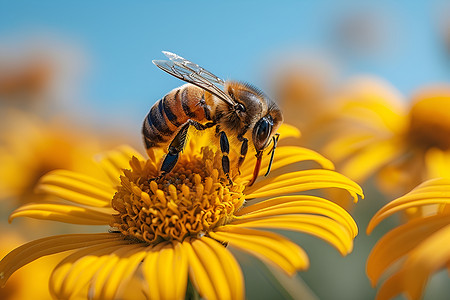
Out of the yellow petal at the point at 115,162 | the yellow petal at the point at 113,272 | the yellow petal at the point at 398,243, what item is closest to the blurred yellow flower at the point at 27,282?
the yellow petal at the point at 115,162

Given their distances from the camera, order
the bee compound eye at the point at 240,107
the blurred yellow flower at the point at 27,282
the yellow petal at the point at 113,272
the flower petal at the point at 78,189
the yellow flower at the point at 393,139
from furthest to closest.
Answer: the yellow flower at the point at 393,139 → the blurred yellow flower at the point at 27,282 → the flower petal at the point at 78,189 → the bee compound eye at the point at 240,107 → the yellow petal at the point at 113,272

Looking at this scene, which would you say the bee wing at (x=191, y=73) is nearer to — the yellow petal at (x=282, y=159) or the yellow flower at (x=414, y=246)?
the yellow petal at (x=282, y=159)

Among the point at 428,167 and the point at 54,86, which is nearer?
the point at 428,167

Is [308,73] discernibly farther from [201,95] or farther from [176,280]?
[176,280]

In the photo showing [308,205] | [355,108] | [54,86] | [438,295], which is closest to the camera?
[308,205]

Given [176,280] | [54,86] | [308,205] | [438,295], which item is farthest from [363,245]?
[54,86]

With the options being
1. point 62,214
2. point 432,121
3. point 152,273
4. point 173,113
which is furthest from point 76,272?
point 432,121
